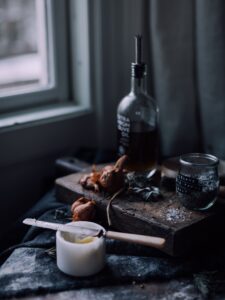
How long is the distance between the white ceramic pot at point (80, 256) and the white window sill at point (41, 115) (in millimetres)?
432

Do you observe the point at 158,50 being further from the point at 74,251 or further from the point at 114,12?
the point at 74,251

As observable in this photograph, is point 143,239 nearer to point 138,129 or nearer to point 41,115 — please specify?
point 138,129

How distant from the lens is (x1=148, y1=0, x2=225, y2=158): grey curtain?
1.19m

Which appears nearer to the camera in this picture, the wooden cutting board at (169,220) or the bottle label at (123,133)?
the wooden cutting board at (169,220)

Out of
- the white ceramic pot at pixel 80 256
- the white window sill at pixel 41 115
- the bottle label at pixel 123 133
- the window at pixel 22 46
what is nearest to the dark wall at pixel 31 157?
the white window sill at pixel 41 115

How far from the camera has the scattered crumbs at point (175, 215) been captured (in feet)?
2.96

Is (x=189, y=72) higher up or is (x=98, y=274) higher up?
(x=189, y=72)

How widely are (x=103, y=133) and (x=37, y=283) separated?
0.61 meters

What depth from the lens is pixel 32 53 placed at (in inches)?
52.6

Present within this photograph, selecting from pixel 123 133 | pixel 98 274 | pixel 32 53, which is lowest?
pixel 98 274

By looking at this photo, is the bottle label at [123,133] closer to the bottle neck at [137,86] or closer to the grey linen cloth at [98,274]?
the bottle neck at [137,86]

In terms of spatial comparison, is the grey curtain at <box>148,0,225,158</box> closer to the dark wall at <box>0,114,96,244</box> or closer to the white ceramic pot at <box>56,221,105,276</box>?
the dark wall at <box>0,114,96,244</box>

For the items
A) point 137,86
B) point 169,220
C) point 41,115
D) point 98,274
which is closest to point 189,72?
point 137,86

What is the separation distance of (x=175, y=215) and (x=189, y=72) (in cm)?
45
